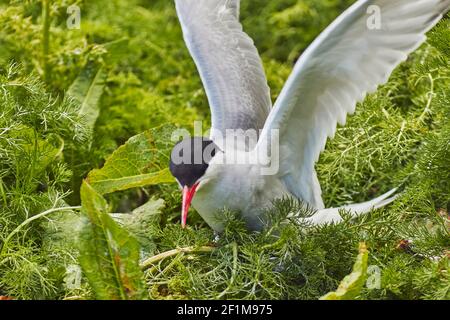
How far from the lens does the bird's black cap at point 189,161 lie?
389cm

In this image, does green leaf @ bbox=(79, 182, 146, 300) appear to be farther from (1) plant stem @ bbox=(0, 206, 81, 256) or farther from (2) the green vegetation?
(1) plant stem @ bbox=(0, 206, 81, 256)

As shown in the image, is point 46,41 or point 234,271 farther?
point 46,41

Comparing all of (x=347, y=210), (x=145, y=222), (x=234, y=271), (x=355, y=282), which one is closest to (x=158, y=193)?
(x=145, y=222)

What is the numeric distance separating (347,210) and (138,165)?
99 centimetres

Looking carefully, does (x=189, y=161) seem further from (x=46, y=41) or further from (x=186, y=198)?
(x=46, y=41)

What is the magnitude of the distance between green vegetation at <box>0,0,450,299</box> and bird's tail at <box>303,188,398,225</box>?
5 cm

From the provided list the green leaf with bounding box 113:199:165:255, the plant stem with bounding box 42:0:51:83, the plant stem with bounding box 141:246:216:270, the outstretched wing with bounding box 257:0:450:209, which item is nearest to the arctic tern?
the outstretched wing with bounding box 257:0:450:209

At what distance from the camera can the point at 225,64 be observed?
4688mm

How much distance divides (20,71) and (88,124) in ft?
1.79

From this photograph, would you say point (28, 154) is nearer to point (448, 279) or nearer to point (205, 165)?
point (205, 165)

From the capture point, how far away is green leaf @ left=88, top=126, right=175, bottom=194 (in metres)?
4.49

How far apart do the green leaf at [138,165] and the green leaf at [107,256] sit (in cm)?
77

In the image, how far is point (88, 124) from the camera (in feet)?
16.3
